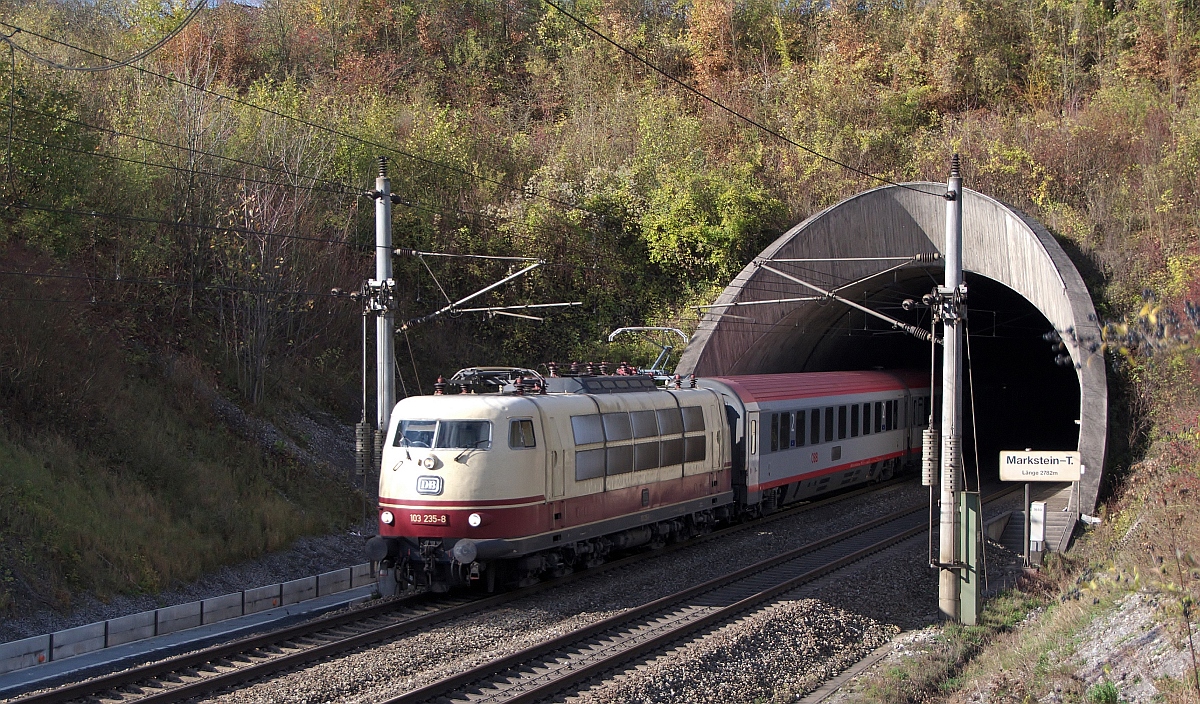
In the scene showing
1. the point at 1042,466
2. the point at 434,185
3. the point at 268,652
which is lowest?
the point at 268,652

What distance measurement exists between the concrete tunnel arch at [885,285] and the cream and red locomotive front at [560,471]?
193 inches

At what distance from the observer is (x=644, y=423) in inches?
652

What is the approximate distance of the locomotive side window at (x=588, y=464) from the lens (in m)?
14.9

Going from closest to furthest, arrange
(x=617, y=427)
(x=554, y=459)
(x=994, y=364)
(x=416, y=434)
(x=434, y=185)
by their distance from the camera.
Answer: (x=416, y=434)
(x=554, y=459)
(x=617, y=427)
(x=434, y=185)
(x=994, y=364)

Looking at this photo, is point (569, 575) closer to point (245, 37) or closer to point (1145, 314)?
point (1145, 314)

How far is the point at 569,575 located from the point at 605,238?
20.3 metres

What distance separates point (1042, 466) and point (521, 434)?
842 cm

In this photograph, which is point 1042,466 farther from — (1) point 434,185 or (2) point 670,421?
(1) point 434,185

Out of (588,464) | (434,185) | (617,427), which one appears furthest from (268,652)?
(434,185)

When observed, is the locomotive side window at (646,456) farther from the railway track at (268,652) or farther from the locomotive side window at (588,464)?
the railway track at (268,652)

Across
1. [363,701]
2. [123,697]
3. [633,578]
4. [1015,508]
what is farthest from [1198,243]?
[123,697]

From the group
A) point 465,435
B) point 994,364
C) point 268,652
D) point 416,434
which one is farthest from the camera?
point 994,364

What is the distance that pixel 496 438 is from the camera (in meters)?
13.7

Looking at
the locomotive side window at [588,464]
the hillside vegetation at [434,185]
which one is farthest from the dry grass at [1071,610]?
the locomotive side window at [588,464]
